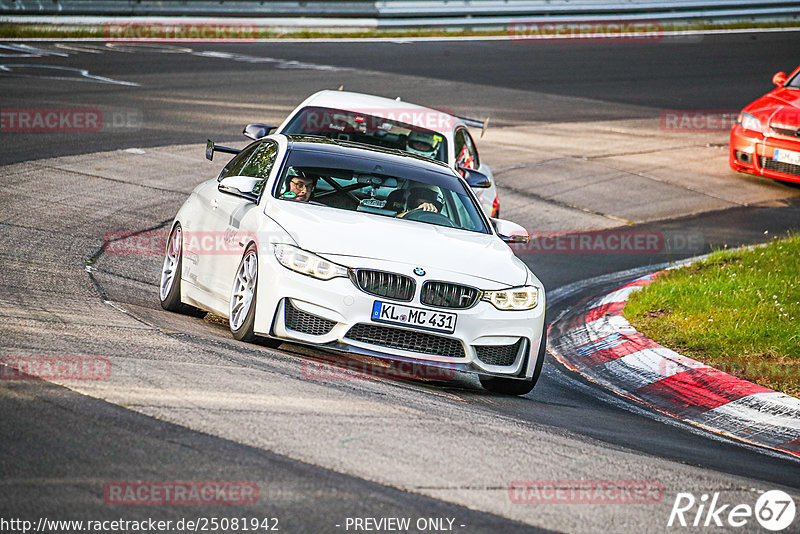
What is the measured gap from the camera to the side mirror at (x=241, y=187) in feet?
27.2

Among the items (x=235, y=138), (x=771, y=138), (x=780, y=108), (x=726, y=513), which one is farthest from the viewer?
(x=235, y=138)

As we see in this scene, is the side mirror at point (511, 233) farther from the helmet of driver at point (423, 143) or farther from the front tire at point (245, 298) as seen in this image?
the helmet of driver at point (423, 143)

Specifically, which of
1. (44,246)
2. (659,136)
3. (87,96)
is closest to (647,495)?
(44,246)

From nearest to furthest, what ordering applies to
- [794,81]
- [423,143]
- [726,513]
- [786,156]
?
[726,513]
[423,143]
[786,156]
[794,81]

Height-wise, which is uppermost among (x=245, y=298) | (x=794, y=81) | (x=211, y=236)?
(x=794, y=81)

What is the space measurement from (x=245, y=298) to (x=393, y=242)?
3.43 ft

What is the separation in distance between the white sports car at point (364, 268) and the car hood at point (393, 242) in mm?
12

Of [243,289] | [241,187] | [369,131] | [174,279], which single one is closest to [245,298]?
[243,289]

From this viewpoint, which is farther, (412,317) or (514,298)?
(514,298)

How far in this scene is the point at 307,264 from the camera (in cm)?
735

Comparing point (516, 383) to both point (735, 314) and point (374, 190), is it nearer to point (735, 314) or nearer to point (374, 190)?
point (374, 190)

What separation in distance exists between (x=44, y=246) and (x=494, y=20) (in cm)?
2210

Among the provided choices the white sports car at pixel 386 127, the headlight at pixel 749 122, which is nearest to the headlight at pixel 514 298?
the white sports car at pixel 386 127

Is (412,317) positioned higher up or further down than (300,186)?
further down
